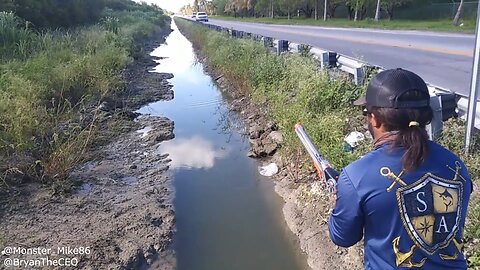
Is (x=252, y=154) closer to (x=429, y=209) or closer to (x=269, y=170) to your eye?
(x=269, y=170)

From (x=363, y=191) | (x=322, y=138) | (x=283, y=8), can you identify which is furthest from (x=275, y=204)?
(x=283, y=8)

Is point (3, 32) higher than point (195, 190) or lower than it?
higher

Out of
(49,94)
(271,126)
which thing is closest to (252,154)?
(271,126)

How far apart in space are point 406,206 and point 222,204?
172 inches

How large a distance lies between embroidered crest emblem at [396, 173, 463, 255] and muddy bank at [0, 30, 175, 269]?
10.4 feet

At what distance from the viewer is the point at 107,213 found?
5.04 metres

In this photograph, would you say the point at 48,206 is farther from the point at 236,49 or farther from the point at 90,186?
A: the point at 236,49

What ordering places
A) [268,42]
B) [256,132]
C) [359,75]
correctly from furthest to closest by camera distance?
[268,42]
[256,132]
[359,75]

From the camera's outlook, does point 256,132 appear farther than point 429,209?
Yes

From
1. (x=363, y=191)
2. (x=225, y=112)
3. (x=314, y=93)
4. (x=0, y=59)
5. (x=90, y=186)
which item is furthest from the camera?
(x=225, y=112)

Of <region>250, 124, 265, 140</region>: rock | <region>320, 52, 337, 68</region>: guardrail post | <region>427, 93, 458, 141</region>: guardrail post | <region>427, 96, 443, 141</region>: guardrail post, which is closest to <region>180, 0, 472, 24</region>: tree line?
<region>320, 52, 337, 68</region>: guardrail post

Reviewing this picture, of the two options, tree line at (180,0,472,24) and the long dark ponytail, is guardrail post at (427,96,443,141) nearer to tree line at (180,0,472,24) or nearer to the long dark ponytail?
the long dark ponytail

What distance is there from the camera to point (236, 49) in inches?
525

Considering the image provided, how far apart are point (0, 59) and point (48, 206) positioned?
567 centimetres
